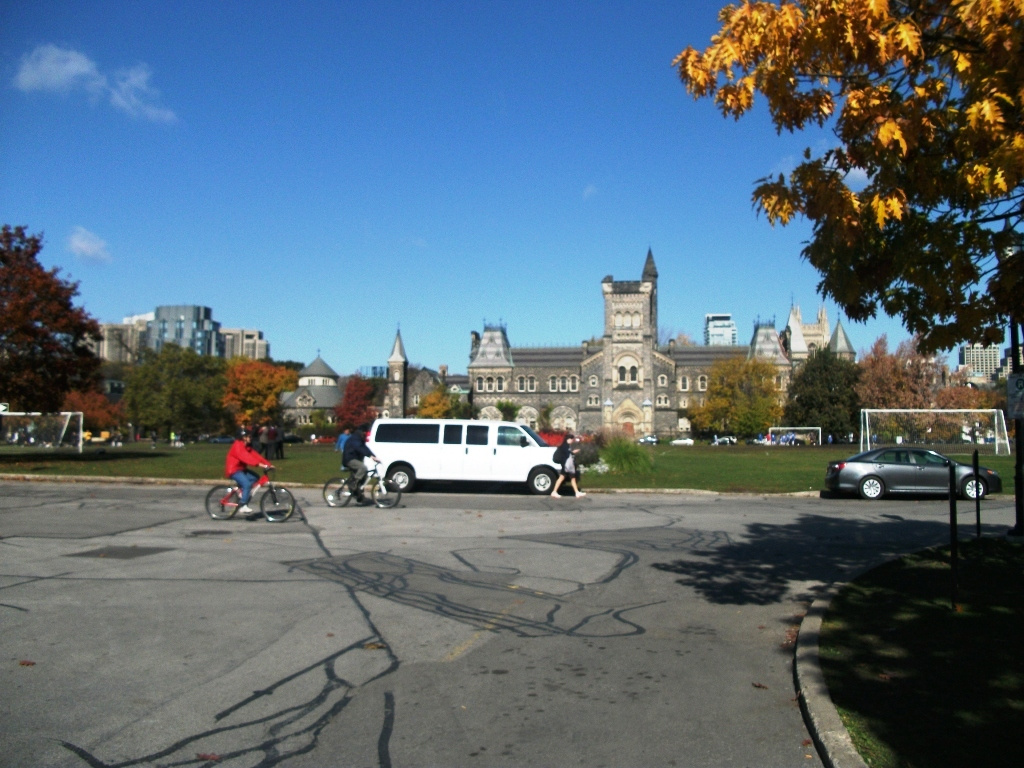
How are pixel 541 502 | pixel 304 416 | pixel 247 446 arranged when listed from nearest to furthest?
pixel 247 446 < pixel 541 502 < pixel 304 416

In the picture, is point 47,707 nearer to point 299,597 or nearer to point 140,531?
point 299,597

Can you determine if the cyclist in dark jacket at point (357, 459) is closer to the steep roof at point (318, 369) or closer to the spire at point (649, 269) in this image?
the spire at point (649, 269)

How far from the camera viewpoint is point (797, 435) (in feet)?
262

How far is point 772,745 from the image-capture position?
201 inches

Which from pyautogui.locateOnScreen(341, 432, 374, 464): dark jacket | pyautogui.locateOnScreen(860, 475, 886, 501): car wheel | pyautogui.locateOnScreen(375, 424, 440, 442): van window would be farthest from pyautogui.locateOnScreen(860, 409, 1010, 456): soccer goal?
pyautogui.locateOnScreen(341, 432, 374, 464): dark jacket

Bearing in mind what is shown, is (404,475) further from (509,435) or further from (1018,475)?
(1018,475)

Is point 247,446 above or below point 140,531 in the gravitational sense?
above

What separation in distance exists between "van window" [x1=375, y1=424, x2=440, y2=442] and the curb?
616 inches

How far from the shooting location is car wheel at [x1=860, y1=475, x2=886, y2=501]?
69.7 ft

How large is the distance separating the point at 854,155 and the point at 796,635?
4.17 meters

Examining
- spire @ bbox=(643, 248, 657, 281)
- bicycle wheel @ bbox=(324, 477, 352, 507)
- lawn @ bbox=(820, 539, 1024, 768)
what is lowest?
lawn @ bbox=(820, 539, 1024, 768)

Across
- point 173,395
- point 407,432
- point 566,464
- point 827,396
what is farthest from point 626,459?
point 173,395

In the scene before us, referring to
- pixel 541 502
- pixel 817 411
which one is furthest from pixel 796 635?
pixel 817 411

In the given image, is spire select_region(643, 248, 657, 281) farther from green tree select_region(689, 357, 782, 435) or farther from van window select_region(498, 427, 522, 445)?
van window select_region(498, 427, 522, 445)
